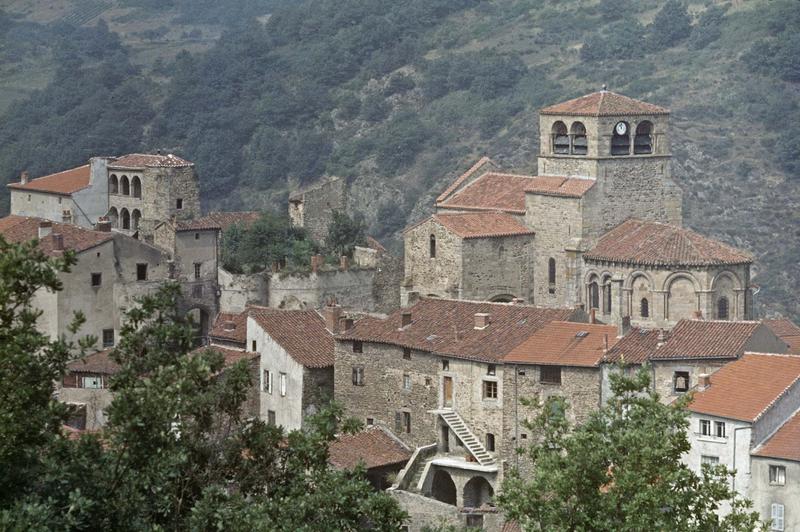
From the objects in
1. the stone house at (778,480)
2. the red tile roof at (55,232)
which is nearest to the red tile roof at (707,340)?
the stone house at (778,480)

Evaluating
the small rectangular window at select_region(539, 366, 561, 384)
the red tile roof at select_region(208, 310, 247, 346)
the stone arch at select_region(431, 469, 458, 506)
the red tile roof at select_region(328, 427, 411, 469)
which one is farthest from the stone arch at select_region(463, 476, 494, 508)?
the red tile roof at select_region(208, 310, 247, 346)

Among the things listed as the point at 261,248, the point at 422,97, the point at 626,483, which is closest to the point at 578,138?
the point at 261,248

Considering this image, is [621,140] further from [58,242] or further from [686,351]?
[58,242]

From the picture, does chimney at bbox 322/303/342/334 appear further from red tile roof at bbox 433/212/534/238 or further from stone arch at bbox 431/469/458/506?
stone arch at bbox 431/469/458/506

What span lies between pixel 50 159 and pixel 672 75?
134 feet

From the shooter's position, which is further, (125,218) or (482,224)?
(125,218)

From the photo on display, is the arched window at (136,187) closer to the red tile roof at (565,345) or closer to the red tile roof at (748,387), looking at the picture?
the red tile roof at (565,345)

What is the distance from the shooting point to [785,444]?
55156 mm

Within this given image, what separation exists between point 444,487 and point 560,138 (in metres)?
16.9

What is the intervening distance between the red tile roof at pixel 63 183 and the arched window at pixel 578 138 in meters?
19.4

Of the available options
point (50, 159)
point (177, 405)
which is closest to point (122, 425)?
point (177, 405)

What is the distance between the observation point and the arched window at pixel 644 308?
2645 inches

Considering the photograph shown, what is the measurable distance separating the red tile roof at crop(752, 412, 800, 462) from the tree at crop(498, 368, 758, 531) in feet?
45.2

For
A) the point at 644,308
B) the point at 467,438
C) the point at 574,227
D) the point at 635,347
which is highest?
the point at 574,227
